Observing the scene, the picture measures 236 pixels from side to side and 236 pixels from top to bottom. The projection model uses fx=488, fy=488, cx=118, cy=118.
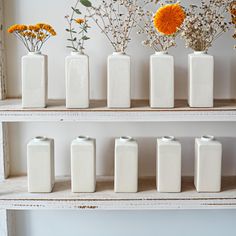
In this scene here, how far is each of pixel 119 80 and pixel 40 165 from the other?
0.35 m

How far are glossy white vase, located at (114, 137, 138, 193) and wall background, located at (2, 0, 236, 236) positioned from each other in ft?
0.55

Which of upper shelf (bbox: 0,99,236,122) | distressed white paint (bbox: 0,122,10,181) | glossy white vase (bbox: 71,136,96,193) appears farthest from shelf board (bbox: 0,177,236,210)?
upper shelf (bbox: 0,99,236,122)

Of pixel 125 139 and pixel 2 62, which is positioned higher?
pixel 2 62

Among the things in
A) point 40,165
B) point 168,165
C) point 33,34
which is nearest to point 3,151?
point 40,165

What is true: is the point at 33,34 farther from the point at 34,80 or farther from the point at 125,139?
the point at 125,139

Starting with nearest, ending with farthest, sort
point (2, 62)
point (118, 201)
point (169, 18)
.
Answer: point (169, 18) < point (118, 201) < point (2, 62)

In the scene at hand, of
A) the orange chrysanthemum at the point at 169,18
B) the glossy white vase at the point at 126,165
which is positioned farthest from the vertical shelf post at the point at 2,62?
the orange chrysanthemum at the point at 169,18

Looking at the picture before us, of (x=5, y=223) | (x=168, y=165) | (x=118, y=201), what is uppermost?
(x=168, y=165)

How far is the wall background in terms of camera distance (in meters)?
1.57

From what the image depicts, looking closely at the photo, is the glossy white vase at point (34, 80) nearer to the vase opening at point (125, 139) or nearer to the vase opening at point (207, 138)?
the vase opening at point (125, 139)

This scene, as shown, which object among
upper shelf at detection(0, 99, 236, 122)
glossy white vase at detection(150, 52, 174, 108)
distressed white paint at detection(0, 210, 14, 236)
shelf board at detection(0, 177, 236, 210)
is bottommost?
distressed white paint at detection(0, 210, 14, 236)

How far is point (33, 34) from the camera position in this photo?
4.67ft

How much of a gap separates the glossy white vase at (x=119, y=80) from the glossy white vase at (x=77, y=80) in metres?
0.07

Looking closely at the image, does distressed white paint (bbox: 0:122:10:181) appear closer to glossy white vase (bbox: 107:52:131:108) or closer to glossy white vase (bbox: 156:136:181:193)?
glossy white vase (bbox: 107:52:131:108)
